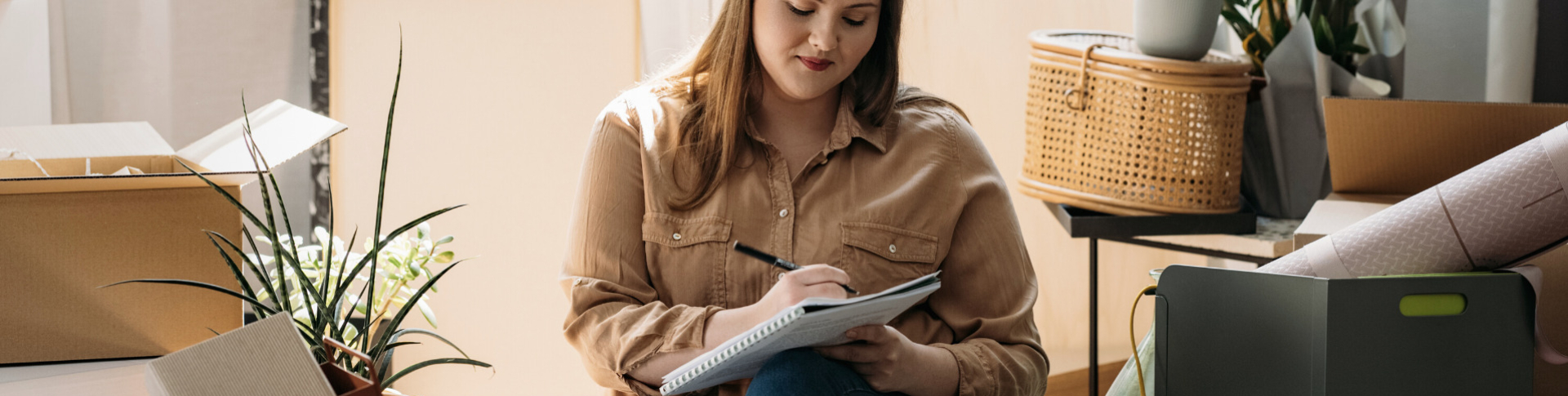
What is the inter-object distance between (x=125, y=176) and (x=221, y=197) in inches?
3.6

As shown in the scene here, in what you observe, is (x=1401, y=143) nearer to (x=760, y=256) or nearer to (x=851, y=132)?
(x=851, y=132)

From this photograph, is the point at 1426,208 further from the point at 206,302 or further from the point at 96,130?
the point at 96,130

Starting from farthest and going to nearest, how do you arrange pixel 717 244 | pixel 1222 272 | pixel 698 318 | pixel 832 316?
pixel 717 244 < pixel 698 318 < pixel 1222 272 < pixel 832 316

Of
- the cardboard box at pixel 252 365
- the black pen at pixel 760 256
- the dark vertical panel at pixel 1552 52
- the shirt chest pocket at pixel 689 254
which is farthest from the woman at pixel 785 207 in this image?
the dark vertical panel at pixel 1552 52

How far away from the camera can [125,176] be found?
1.04 metres

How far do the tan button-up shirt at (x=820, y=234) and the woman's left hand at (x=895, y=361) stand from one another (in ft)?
0.14

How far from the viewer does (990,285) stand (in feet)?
3.95

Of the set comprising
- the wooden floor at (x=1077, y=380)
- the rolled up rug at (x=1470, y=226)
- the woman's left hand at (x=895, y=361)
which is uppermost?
the rolled up rug at (x=1470, y=226)

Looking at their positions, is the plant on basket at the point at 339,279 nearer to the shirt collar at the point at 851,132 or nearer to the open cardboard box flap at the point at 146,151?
the open cardboard box flap at the point at 146,151

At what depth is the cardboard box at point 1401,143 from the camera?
1.16m

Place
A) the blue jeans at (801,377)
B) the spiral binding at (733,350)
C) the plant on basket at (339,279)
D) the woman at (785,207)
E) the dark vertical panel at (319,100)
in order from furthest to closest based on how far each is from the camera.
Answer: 1. the dark vertical panel at (319,100)
2. the woman at (785,207)
3. the plant on basket at (339,279)
4. the blue jeans at (801,377)
5. the spiral binding at (733,350)

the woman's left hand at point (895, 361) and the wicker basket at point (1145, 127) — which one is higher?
the wicker basket at point (1145, 127)

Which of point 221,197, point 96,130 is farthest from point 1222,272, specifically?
point 96,130

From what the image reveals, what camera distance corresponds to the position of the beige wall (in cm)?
215
